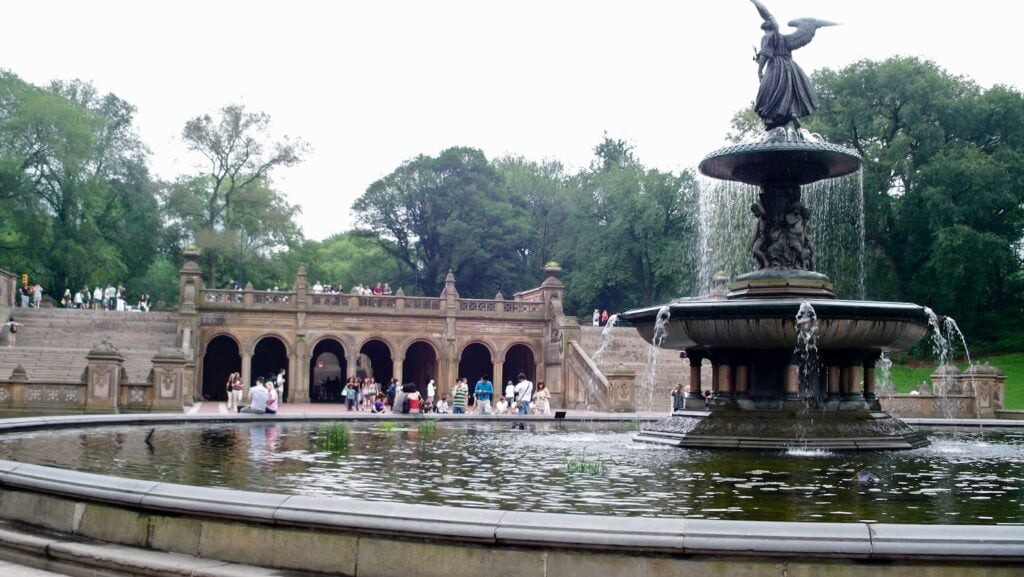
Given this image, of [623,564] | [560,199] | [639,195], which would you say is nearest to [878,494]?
[623,564]

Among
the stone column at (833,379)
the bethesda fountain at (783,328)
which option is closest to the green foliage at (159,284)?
the bethesda fountain at (783,328)

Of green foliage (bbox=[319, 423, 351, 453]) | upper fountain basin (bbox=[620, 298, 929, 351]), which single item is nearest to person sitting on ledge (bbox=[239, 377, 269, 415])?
green foliage (bbox=[319, 423, 351, 453])

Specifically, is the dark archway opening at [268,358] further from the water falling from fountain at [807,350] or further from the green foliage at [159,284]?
the water falling from fountain at [807,350]

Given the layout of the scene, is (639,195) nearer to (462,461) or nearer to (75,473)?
(462,461)

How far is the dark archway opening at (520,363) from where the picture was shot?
50.5 m

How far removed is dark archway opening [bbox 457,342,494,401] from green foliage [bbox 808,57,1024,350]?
19.1 metres

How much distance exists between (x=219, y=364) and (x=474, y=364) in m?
12.7

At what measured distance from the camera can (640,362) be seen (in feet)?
153

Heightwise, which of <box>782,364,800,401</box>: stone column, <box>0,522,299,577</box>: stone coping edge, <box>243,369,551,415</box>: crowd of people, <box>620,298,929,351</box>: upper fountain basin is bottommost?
<box>0,522,299,577</box>: stone coping edge

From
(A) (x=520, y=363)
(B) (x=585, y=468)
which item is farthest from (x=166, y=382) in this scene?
(A) (x=520, y=363)

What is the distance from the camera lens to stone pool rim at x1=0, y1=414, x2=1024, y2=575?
5156 millimetres

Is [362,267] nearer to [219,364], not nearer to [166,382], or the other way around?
[219,364]

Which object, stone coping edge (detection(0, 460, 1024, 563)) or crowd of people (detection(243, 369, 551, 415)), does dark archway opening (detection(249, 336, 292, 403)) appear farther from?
stone coping edge (detection(0, 460, 1024, 563))

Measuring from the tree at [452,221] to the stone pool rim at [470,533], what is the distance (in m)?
64.1
